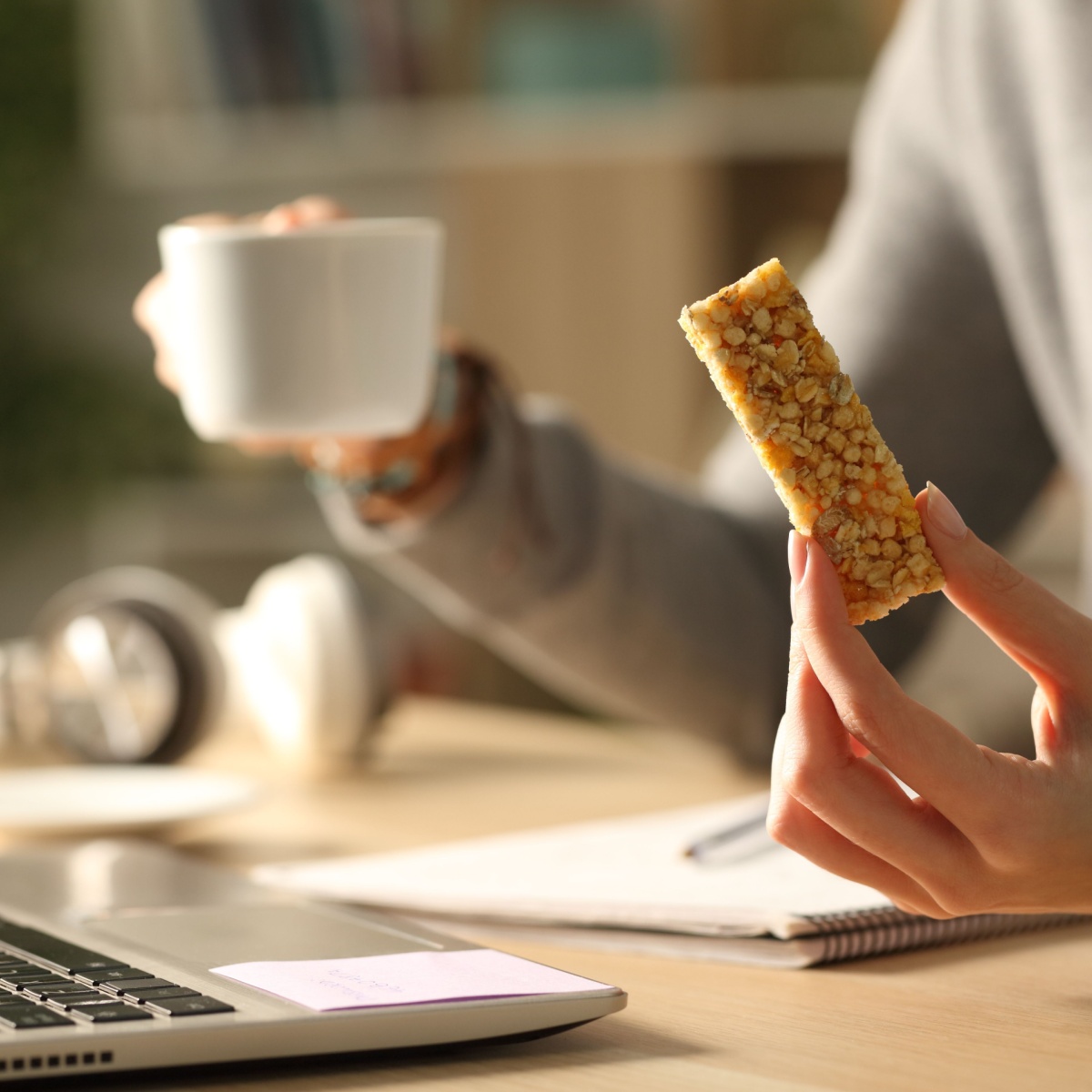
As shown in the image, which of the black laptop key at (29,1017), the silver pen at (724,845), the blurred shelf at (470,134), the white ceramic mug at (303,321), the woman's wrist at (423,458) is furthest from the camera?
the blurred shelf at (470,134)

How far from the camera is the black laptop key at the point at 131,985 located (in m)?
0.51

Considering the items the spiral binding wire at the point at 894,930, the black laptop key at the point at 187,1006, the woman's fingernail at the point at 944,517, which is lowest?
the spiral binding wire at the point at 894,930

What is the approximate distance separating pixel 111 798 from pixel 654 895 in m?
0.43

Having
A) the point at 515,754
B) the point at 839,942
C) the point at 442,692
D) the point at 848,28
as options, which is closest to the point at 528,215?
the point at 848,28

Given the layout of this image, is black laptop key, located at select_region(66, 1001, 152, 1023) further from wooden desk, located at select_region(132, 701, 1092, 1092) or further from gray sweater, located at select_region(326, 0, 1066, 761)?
gray sweater, located at select_region(326, 0, 1066, 761)

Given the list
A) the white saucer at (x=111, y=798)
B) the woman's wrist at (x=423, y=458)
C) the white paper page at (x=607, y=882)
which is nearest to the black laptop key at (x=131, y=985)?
the white paper page at (x=607, y=882)

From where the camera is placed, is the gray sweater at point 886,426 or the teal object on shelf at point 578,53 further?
the teal object on shelf at point 578,53

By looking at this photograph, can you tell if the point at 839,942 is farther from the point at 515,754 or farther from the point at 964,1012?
the point at 515,754

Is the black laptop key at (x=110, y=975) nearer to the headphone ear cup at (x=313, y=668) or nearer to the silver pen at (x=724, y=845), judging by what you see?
the silver pen at (x=724, y=845)

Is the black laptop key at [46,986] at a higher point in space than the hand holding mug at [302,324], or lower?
lower

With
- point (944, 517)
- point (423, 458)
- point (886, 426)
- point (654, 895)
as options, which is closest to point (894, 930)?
point (654, 895)

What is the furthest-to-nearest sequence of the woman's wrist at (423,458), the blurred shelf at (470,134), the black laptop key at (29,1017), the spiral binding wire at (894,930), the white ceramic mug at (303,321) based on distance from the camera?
the blurred shelf at (470,134)
the woman's wrist at (423,458)
the white ceramic mug at (303,321)
the spiral binding wire at (894,930)
the black laptop key at (29,1017)

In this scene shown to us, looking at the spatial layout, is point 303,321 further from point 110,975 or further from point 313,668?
point 110,975

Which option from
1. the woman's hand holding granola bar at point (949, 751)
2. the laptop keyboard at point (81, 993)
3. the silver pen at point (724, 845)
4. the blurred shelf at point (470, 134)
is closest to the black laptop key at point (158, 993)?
the laptop keyboard at point (81, 993)
